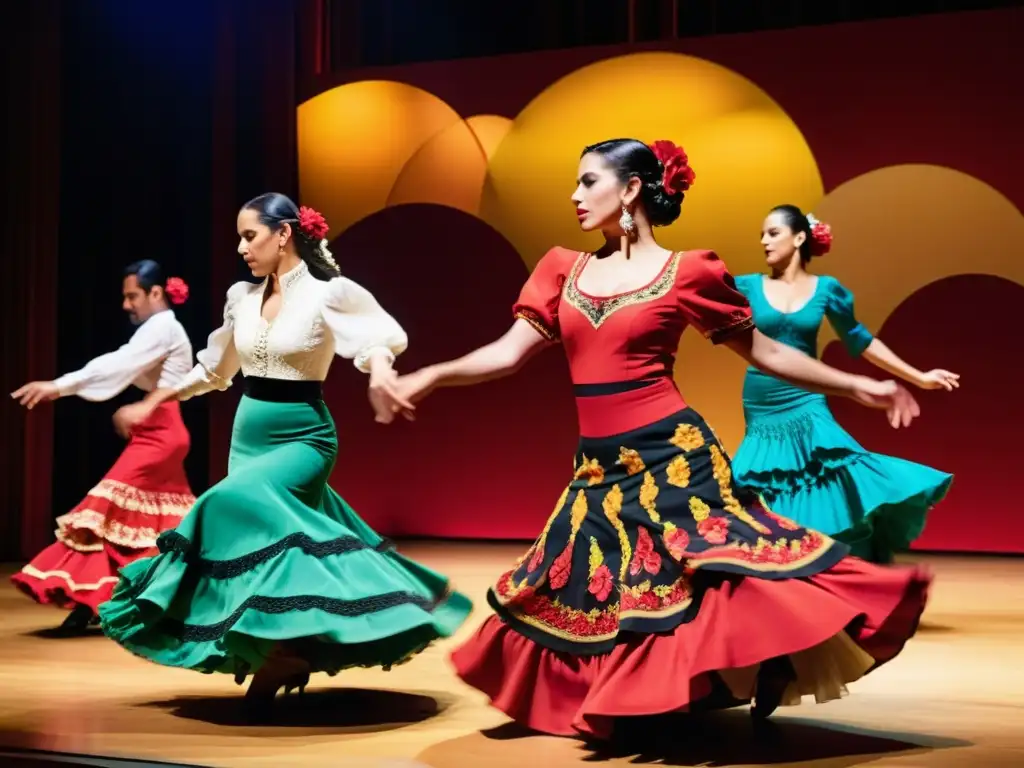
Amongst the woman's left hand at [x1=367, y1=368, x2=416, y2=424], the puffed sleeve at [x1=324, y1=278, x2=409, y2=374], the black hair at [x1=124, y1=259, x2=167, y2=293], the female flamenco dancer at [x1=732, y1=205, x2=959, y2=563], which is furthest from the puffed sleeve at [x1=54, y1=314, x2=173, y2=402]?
the woman's left hand at [x1=367, y1=368, x2=416, y2=424]

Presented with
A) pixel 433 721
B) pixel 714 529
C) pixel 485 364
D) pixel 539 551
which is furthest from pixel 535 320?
pixel 433 721

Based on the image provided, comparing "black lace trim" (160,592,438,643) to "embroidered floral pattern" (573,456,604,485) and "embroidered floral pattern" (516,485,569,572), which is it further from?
"embroidered floral pattern" (573,456,604,485)

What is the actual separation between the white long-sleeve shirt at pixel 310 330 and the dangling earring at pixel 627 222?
2.34 ft

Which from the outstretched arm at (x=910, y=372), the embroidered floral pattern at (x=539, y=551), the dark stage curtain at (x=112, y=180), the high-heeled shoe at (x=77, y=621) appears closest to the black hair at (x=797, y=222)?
the outstretched arm at (x=910, y=372)

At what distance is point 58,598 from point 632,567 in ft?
9.40

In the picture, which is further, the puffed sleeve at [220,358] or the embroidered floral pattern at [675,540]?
the puffed sleeve at [220,358]

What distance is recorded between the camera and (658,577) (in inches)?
114

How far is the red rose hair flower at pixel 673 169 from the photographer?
10.4 feet

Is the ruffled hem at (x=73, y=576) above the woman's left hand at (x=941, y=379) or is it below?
below

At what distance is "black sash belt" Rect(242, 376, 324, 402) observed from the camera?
3623 mm

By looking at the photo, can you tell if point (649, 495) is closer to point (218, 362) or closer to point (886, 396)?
point (886, 396)

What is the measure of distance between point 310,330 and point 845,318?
217 centimetres

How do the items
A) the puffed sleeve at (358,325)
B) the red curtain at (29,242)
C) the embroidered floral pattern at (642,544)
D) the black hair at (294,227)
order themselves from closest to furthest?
the embroidered floral pattern at (642,544) < the puffed sleeve at (358,325) < the black hair at (294,227) < the red curtain at (29,242)

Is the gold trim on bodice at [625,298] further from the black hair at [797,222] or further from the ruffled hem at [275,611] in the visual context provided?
the black hair at [797,222]
